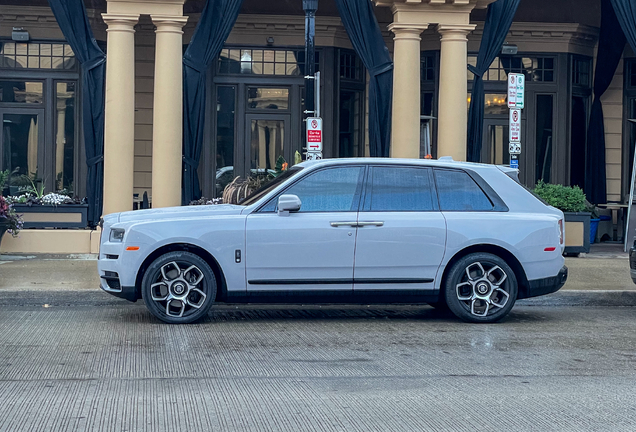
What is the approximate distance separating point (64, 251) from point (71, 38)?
3519mm

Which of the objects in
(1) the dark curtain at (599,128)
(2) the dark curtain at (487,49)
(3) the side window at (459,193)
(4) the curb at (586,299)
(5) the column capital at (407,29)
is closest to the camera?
(3) the side window at (459,193)

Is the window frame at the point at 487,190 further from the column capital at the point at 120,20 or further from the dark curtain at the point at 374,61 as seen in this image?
the column capital at the point at 120,20

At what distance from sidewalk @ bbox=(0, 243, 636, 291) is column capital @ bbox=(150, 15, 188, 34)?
3927 mm

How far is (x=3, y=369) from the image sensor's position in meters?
6.44

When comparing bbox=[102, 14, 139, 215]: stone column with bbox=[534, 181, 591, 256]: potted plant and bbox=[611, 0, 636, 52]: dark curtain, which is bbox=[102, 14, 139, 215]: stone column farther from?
bbox=[611, 0, 636, 52]: dark curtain

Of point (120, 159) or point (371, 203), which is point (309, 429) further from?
point (120, 159)

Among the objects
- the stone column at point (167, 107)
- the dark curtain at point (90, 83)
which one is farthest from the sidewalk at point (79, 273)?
the stone column at point (167, 107)

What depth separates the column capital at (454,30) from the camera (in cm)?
1489

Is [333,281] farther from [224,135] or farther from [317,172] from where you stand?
[224,135]

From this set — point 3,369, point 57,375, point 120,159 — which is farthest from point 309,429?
point 120,159

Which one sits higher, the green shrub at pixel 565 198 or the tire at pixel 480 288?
the green shrub at pixel 565 198

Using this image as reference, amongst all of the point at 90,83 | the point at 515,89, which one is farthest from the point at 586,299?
the point at 90,83

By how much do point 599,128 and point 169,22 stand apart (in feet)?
31.4

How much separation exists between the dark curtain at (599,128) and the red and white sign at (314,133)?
28.4ft
